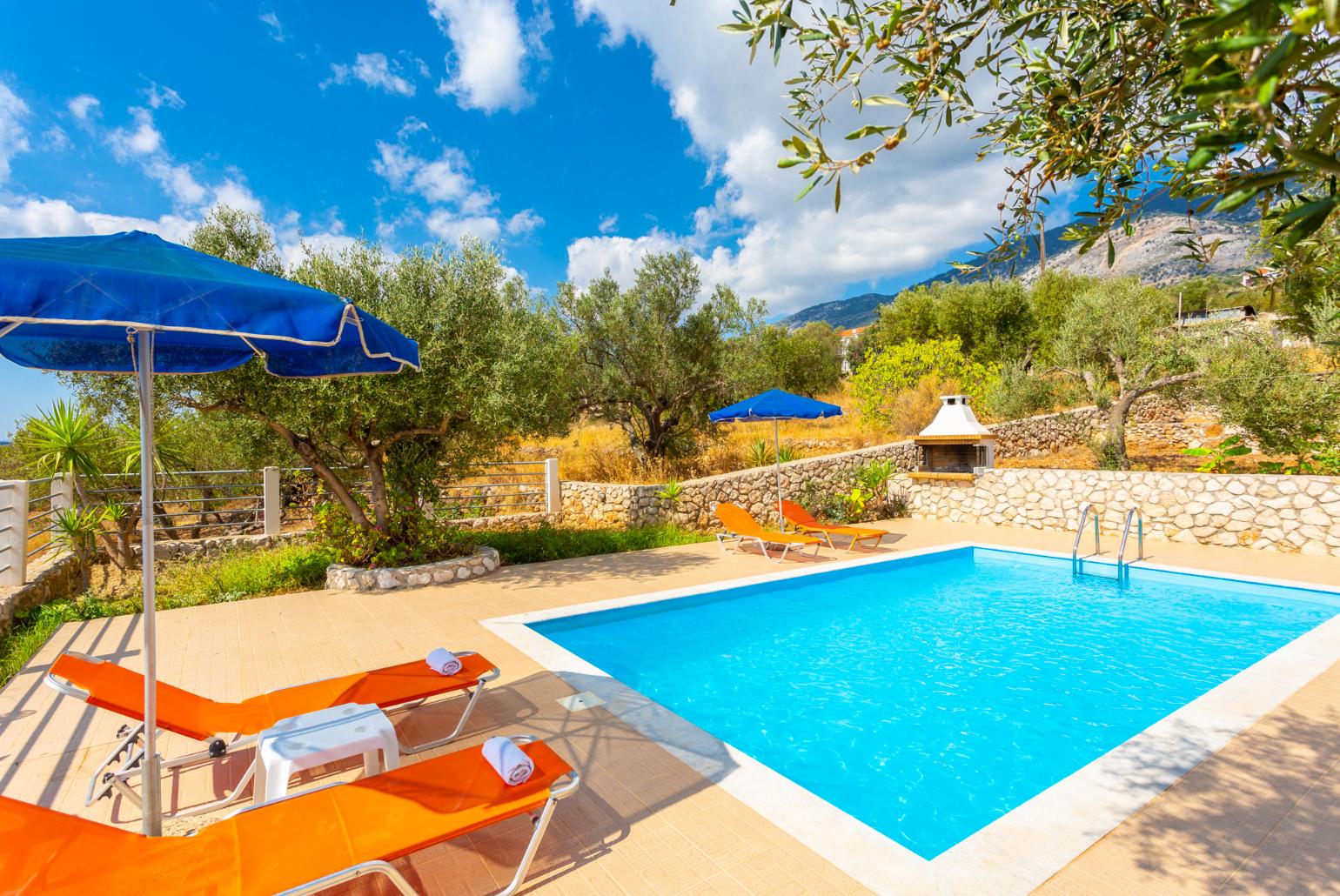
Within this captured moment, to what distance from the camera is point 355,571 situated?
843cm

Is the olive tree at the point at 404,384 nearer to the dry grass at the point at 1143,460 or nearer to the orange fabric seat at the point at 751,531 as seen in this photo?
the orange fabric seat at the point at 751,531

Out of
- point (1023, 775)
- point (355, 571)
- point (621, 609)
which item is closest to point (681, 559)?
point (621, 609)

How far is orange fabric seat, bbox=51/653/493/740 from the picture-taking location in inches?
137

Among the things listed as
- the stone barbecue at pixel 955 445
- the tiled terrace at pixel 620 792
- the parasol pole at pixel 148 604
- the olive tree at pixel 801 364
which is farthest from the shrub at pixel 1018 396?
the parasol pole at pixel 148 604

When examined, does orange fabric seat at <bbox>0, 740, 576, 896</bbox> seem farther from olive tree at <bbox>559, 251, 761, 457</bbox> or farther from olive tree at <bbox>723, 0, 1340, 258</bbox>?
olive tree at <bbox>559, 251, 761, 457</bbox>

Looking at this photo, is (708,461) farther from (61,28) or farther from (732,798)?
(61,28)

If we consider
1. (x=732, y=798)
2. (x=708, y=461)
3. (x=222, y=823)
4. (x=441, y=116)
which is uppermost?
(x=441, y=116)

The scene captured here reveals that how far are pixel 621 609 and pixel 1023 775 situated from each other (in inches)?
172

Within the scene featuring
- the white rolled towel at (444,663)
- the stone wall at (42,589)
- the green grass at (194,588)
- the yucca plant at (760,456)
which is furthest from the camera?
the yucca plant at (760,456)

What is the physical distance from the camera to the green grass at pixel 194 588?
6.51 meters

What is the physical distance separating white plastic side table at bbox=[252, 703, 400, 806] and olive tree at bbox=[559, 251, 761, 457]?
11.8 m

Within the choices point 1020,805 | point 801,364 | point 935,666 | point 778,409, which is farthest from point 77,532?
→ point 801,364

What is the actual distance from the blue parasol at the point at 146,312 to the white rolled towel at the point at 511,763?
59.8 inches

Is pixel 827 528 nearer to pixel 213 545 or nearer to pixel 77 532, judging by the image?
pixel 213 545
